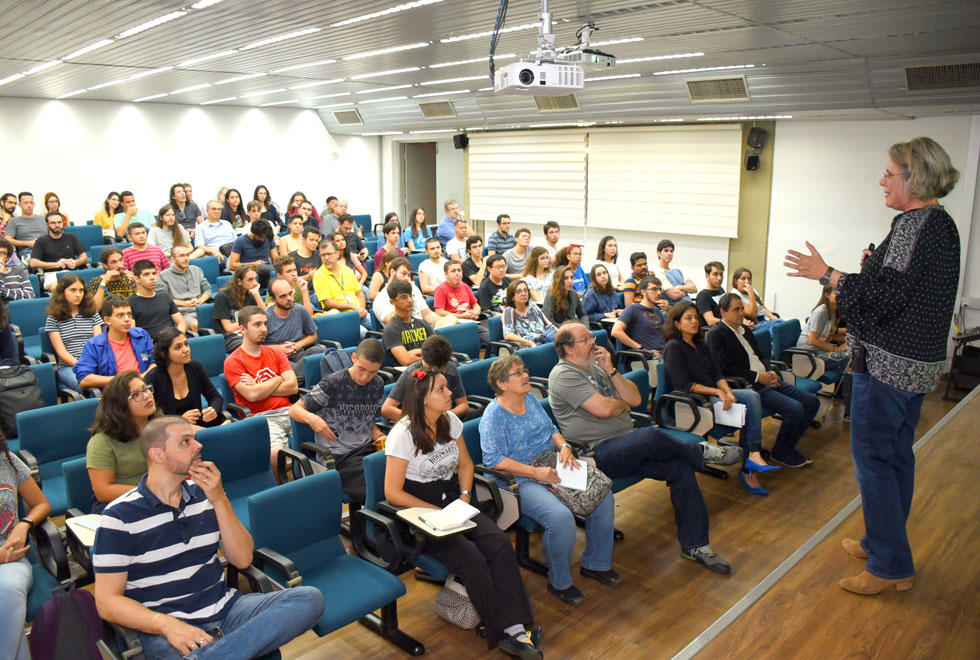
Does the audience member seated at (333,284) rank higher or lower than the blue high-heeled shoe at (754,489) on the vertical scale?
higher

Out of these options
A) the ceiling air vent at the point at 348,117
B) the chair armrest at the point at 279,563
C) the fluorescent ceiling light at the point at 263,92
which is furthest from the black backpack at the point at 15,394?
the ceiling air vent at the point at 348,117

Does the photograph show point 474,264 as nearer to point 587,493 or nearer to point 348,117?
point 587,493

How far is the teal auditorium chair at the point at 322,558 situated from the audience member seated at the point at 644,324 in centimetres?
372

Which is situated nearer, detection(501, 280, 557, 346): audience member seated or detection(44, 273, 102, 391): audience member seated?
detection(44, 273, 102, 391): audience member seated

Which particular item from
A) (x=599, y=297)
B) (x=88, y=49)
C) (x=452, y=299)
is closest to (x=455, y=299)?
(x=452, y=299)

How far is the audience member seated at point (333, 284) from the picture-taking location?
7.35 metres

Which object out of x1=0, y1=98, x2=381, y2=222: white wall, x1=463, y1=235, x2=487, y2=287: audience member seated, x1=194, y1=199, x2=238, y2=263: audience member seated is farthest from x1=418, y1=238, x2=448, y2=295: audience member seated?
x1=0, y1=98, x2=381, y2=222: white wall

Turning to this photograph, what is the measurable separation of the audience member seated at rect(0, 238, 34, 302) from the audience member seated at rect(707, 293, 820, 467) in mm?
6445

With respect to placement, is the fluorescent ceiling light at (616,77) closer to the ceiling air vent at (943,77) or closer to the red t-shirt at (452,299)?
the ceiling air vent at (943,77)

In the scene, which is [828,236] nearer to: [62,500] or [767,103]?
[767,103]

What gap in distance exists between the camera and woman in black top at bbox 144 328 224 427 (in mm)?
4234

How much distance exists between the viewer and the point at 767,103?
29.1ft

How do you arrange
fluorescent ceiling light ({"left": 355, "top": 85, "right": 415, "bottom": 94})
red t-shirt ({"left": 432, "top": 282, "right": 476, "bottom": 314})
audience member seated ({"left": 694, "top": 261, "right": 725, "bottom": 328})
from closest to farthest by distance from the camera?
audience member seated ({"left": 694, "top": 261, "right": 725, "bottom": 328}) → red t-shirt ({"left": 432, "top": 282, "right": 476, "bottom": 314}) → fluorescent ceiling light ({"left": 355, "top": 85, "right": 415, "bottom": 94})

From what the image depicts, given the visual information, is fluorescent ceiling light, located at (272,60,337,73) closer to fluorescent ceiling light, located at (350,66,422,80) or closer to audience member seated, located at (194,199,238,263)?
fluorescent ceiling light, located at (350,66,422,80)
